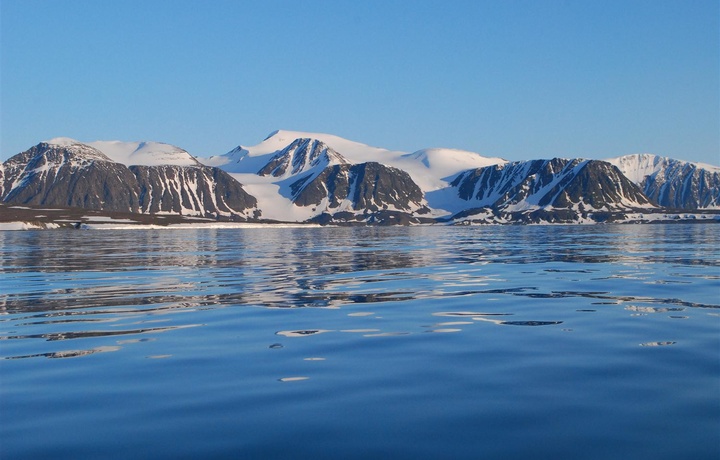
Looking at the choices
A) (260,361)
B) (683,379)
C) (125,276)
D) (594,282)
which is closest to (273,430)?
(260,361)

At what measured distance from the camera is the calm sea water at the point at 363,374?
31.0 ft

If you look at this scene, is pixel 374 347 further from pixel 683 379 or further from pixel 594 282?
pixel 594 282

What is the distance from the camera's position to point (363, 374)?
1342 centimetres

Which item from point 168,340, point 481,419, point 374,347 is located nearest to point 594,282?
point 374,347

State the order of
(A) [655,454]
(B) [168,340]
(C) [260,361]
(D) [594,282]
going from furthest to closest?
(D) [594,282], (B) [168,340], (C) [260,361], (A) [655,454]

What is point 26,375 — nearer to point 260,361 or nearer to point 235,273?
point 260,361

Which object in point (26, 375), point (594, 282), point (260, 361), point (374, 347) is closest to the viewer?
→ point (26, 375)

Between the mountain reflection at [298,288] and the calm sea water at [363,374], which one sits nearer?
the calm sea water at [363,374]

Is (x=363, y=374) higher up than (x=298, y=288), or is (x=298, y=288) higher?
(x=363, y=374)

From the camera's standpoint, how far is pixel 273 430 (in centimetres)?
994

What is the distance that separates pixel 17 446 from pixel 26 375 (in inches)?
186

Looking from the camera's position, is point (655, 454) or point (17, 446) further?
point (17, 446)

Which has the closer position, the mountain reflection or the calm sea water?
the calm sea water

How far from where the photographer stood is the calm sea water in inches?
372
